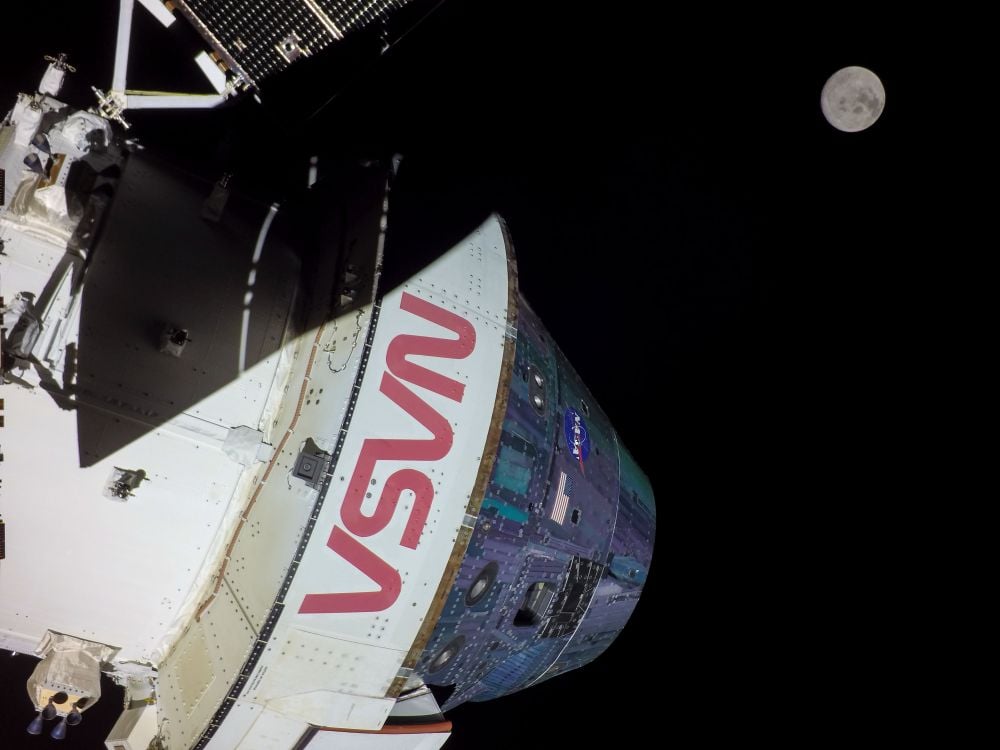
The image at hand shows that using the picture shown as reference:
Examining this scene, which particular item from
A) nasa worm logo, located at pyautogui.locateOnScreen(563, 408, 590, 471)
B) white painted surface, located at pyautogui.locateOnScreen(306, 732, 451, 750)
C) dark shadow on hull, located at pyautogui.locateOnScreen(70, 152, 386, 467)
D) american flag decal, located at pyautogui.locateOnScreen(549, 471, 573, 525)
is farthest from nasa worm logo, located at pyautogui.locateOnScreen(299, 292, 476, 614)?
nasa worm logo, located at pyautogui.locateOnScreen(563, 408, 590, 471)

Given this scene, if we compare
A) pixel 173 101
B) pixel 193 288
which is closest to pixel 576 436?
pixel 193 288

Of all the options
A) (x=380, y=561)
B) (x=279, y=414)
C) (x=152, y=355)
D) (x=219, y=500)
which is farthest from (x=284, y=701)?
(x=152, y=355)

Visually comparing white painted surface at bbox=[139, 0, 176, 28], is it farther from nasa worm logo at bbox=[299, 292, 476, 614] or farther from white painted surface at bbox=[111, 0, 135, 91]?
nasa worm logo at bbox=[299, 292, 476, 614]

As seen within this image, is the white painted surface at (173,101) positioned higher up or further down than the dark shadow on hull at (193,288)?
higher up

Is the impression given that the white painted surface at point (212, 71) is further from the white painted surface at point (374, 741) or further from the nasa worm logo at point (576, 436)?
the white painted surface at point (374, 741)

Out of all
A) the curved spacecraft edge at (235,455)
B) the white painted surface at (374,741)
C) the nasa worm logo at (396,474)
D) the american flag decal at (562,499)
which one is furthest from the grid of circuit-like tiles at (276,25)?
the white painted surface at (374,741)
